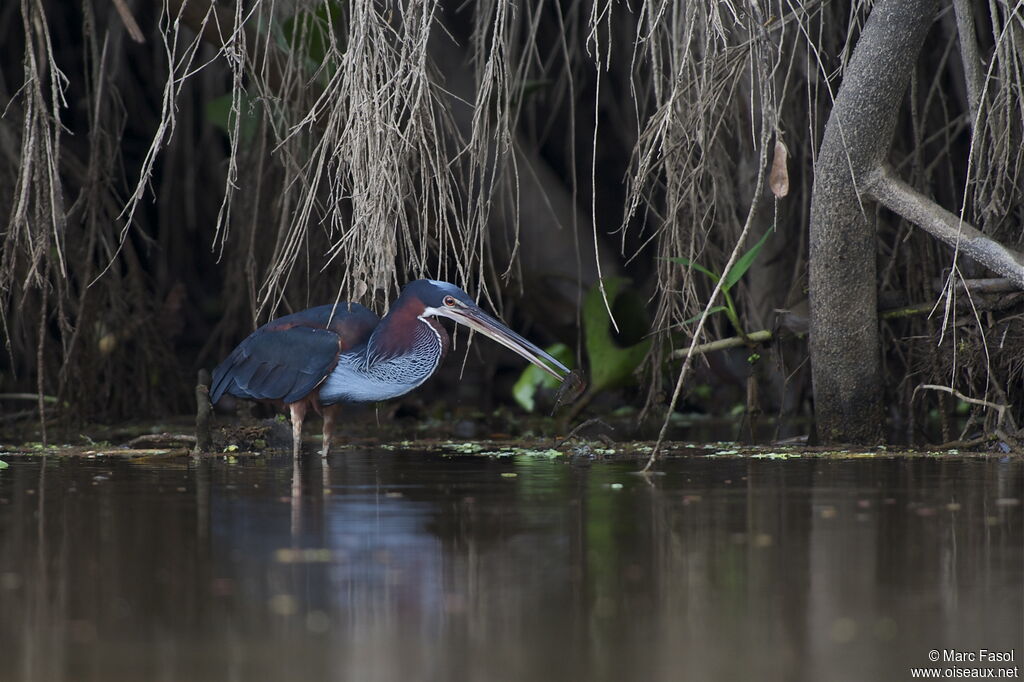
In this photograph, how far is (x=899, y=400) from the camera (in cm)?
684

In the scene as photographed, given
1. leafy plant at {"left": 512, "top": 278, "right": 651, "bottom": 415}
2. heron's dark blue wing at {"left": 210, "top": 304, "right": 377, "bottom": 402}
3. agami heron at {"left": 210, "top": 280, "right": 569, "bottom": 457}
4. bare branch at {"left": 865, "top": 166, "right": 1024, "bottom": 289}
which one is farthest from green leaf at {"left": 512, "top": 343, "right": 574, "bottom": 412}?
bare branch at {"left": 865, "top": 166, "right": 1024, "bottom": 289}

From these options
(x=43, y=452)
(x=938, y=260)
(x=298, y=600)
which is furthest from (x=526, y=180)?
(x=298, y=600)

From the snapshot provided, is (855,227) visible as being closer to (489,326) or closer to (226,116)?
(489,326)

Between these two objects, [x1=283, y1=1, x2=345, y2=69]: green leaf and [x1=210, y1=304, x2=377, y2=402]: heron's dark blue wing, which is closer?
[x1=210, y1=304, x2=377, y2=402]: heron's dark blue wing

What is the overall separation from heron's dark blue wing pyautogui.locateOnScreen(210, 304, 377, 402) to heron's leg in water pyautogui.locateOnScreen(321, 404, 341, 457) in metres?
0.17

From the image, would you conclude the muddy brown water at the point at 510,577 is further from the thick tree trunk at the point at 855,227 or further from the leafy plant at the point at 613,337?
the leafy plant at the point at 613,337

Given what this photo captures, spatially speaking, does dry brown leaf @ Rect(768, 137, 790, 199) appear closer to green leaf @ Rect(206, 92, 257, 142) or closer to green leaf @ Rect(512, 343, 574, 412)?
green leaf @ Rect(206, 92, 257, 142)

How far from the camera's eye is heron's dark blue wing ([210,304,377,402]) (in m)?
5.86

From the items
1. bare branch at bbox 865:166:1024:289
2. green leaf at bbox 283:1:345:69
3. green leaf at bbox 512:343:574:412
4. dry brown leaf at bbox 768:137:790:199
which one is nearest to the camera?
dry brown leaf at bbox 768:137:790:199

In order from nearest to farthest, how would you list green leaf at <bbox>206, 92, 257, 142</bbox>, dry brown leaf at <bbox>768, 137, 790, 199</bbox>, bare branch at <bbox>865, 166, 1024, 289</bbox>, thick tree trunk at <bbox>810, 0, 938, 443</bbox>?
dry brown leaf at <bbox>768, 137, 790, 199</bbox>, bare branch at <bbox>865, 166, 1024, 289</bbox>, thick tree trunk at <bbox>810, 0, 938, 443</bbox>, green leaf at <bbox>206, 92, 257, 142</bbox>

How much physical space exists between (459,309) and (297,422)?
782mm

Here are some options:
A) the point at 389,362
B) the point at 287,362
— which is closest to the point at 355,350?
the point at 389,362

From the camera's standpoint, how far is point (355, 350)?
5.95 meters

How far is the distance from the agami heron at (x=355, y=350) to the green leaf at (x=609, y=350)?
99 centimetres
